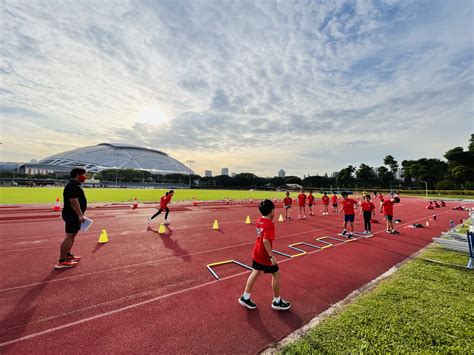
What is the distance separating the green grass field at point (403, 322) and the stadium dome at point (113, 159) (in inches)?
4729

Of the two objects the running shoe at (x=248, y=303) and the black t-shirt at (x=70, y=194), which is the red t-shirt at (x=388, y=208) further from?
the black t-shirt at (x=70, y=194)

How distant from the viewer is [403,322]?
10.8 feet

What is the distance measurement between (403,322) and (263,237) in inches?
94.2

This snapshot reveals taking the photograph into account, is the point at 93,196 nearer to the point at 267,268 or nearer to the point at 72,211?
the point at 72,211

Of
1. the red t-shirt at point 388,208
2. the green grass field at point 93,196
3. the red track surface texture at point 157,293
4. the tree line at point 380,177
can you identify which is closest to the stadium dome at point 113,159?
the tree line at point 380,177

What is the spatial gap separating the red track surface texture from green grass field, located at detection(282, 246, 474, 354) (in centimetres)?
47

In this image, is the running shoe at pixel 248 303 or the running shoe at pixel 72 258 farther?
the running shoe at pixel 72 258

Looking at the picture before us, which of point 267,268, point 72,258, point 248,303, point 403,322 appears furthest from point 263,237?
point 72,258

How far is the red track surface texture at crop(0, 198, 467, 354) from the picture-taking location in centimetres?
298

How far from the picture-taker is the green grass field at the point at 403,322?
9.16 feet

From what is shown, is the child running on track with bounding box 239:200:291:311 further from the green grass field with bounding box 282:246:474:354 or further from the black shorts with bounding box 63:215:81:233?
the black shorts with bounding box 63:215:81:233

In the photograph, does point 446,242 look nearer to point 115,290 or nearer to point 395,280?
point 395,280

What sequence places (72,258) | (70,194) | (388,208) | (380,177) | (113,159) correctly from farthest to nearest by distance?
(113,159) < (380,177) < (388,208) < (72,258) < (70,194)

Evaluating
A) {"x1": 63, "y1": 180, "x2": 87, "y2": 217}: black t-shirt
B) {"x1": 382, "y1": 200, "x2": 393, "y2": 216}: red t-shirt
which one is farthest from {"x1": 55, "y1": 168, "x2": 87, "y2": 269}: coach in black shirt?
{"x1": 382, "y1": 200, "x2": 393, "y2": 216}: red t-shirt
